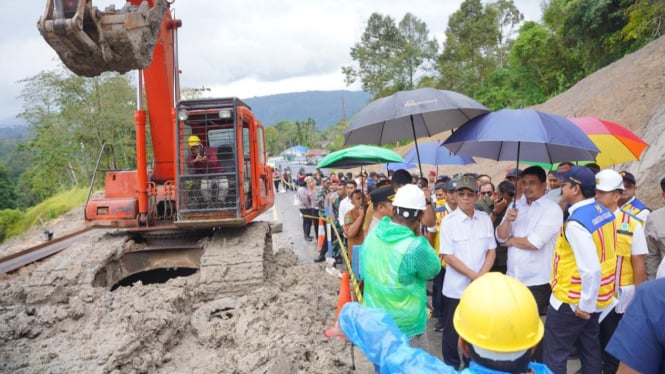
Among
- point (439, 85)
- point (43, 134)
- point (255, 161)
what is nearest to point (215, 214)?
point (255, 161)

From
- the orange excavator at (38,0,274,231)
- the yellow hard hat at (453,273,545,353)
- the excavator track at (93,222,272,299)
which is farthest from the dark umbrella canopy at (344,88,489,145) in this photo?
the yellow hard hat at (453,273,545,353)

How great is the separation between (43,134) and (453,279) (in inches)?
1155

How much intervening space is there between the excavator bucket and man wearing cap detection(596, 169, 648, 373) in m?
4.38

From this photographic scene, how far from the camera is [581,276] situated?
3045 mm

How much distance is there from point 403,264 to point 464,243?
1153 millimetres

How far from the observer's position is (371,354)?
76.9 inches

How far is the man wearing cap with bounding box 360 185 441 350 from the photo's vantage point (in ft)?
9.04

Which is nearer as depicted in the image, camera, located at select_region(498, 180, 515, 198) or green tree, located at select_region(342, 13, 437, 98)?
camera, located at select_region(498, 180, 515, 198)

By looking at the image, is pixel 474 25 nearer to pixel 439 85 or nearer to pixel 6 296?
pixel 439 85

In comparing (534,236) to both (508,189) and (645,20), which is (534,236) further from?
(645,20)

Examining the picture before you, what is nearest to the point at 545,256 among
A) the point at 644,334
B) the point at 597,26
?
the point at 644,334

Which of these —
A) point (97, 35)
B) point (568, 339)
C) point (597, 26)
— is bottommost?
point (568, 339)

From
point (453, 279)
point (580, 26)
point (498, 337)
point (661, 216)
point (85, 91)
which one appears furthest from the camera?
point (85, 91)

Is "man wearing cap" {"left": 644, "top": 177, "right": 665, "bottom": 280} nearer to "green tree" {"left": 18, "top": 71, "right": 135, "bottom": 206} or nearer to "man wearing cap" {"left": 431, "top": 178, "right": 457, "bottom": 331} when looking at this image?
"man wearing cap" {"left": 431, "top": 178, "right": 457, "bottom": 331}
